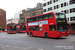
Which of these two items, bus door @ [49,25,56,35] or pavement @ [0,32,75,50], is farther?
bus door @ [49,25,56,35]

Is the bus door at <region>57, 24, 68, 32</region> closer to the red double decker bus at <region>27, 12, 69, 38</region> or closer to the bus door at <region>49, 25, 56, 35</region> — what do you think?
the red double decker bus at <region>27, 12, 69, 38</region>

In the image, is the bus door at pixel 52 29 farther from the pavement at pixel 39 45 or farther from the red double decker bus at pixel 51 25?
the pavement at pixel 39 45

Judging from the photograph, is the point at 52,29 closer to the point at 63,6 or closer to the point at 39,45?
the point at 39,45

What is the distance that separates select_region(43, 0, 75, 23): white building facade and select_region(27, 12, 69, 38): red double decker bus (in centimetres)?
1909

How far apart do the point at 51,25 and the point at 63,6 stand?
25797mm

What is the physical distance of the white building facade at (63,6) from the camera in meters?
39.8

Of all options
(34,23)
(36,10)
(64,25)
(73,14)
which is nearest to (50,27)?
(64,25)

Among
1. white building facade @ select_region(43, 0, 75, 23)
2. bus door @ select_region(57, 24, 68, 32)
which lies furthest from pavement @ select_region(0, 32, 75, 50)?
white building facade @ select_region(43, 0, 75, 23)

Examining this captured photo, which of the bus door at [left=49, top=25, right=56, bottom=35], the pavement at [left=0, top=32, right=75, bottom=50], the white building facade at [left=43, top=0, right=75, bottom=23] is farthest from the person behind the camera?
the white building facade at [left=43, top=0, right=75, bottom=23]

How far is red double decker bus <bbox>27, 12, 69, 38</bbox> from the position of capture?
18.7 metres

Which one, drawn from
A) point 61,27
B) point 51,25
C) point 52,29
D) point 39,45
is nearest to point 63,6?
point 51,25

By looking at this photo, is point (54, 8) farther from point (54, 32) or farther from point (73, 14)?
point (54, 32)

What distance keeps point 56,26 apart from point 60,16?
164 centimetres

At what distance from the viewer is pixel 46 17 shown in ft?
68.1
